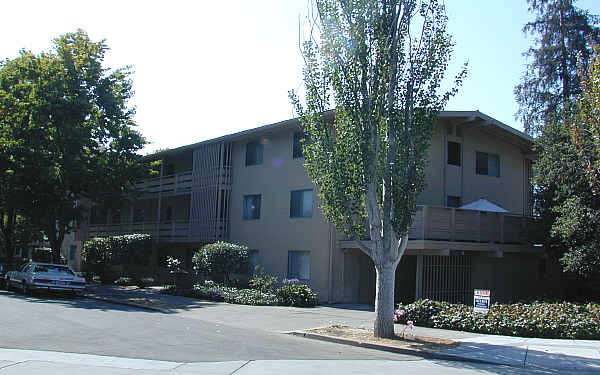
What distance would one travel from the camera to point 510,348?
12422mm

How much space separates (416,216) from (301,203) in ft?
20.0

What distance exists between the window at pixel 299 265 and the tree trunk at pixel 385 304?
10.6 m

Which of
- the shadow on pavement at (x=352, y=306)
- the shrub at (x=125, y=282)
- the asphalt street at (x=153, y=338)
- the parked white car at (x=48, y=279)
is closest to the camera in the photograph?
the asphalt street at (x=153, y=338)

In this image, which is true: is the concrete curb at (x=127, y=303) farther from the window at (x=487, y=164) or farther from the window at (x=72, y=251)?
the window at (x=72, y=251)

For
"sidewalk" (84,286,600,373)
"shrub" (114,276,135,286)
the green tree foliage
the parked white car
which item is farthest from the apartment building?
the parked white car

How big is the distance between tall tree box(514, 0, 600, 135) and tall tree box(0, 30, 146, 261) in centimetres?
2151

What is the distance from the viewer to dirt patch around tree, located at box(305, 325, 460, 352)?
12249 millimetres

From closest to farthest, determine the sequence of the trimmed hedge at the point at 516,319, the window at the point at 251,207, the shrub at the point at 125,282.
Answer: the trimmed hedge at the point at 516,319 → the window at the point at 251,207 → the shrub at the point at 125,282

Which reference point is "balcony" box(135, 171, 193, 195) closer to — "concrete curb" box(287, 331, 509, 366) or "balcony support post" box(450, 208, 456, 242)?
"balcony support post" box(450, 208, 456, 242)

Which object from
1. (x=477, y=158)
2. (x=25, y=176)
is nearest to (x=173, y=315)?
(x=25, y=176)

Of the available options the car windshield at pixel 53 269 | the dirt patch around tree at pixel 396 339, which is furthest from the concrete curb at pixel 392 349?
the car windshield at pixel 53 269

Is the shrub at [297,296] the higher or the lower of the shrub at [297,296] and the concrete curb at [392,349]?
the higher

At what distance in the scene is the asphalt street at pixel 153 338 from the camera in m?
10.7

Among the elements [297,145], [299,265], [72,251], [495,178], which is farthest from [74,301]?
[72,251]
